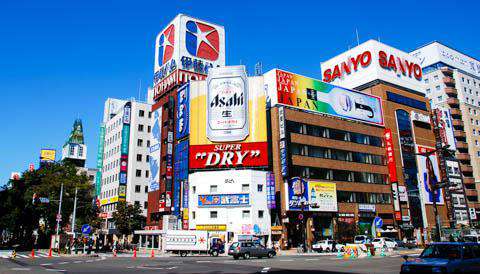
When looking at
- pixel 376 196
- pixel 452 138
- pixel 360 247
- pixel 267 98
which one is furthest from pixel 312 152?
pixel 452 138

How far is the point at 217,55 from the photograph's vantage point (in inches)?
3403

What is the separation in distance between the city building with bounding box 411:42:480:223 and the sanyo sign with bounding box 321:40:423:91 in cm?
1209

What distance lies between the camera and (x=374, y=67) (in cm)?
8725

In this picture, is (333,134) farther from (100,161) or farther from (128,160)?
(100,161)

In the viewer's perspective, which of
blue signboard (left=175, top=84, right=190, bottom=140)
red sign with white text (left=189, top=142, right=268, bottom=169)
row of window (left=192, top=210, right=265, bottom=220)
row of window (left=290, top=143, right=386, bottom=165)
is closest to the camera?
row of window (left=192, top=210, right=265, bottom=220)

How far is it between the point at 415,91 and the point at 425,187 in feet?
79.2

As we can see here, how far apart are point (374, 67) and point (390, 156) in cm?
2079

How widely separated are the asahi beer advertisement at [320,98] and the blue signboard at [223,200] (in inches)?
697

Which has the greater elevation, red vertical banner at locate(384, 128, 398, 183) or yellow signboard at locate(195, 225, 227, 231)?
red vertical banner at locate(384, 128, 398, 183)

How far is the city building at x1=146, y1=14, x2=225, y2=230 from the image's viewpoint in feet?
234

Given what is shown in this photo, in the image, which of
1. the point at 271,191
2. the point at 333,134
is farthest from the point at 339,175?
the point at 271,191

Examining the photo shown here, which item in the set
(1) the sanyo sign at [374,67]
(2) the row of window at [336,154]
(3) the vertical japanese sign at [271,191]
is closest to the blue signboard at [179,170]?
(3) the vertical japanese sign at [271,191]

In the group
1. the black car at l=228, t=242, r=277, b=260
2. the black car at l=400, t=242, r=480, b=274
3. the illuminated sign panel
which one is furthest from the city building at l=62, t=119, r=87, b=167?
the black car at l=400, t=242, r=480, b=274

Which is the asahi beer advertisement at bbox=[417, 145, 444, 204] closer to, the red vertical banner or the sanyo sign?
the red vertical banner
